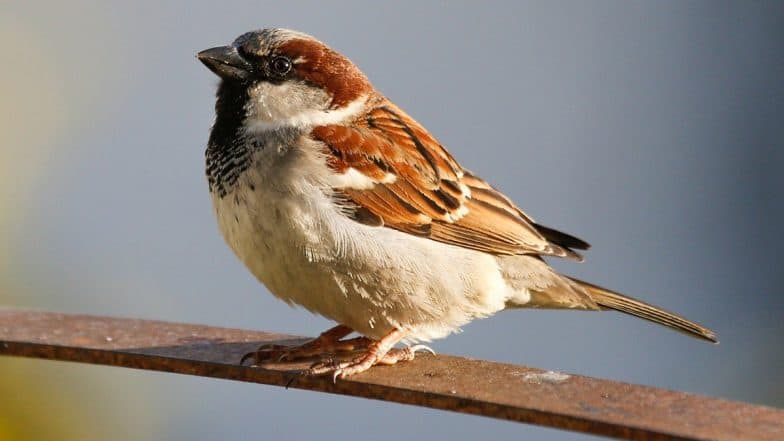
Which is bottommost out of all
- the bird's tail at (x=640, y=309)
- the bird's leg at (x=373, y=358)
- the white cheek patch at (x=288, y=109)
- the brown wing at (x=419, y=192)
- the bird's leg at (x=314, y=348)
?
the bird's leg at (x=314, y=348)

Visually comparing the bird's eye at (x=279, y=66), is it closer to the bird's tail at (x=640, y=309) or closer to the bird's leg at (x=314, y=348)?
the bird's leg at (x=314, y=348)

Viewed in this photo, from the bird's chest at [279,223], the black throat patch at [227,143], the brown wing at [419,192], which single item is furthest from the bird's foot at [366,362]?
the black throat patch at [227,143]

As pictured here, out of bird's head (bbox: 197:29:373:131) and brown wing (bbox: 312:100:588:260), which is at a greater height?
bird's head (bbox: 197:29:373:131)

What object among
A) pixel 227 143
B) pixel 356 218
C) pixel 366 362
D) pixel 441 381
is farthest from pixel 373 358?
pixel 227 143

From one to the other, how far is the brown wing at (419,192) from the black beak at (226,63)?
0.21 m

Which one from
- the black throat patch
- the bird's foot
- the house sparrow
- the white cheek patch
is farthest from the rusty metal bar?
the white cheek patch

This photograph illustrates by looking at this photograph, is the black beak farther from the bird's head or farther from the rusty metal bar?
the rusty metal bar

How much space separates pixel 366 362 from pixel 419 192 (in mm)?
464

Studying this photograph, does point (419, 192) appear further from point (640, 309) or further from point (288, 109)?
point (640, 309)

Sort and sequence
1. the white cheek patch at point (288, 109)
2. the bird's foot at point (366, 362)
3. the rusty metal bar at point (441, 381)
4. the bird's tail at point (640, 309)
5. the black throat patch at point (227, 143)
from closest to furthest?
the rusty metal bar at point (441, 381), the bird's foot at point (366, 362), the black throat patch at point (227, 143), the white cheek patch at point (288, 109), the bird's tail at point (640, 309)

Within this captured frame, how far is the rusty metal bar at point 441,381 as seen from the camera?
179cm

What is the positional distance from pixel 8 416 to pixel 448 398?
110cm

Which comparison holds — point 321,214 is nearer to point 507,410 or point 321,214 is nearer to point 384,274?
point 384,274

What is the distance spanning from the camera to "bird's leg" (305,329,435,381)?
7.93 ft
